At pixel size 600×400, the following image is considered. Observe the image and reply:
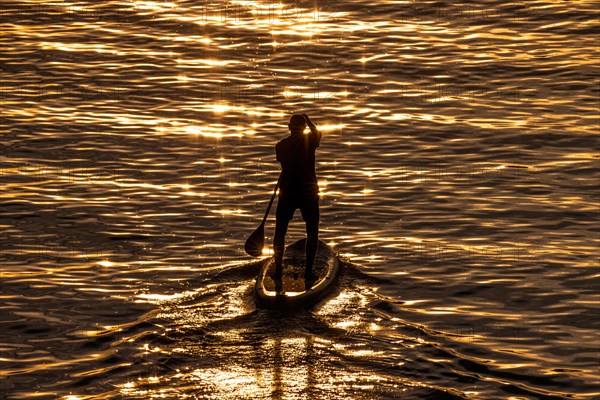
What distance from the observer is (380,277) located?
21.9 m

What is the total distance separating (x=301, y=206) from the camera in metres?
21.1

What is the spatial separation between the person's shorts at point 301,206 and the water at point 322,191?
1194mm

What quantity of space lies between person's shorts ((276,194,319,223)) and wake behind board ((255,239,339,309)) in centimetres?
83

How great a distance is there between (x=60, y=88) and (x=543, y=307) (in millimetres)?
16046

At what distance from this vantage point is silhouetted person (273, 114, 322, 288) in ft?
68.0

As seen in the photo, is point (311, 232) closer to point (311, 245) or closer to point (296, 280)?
point (311, 245)

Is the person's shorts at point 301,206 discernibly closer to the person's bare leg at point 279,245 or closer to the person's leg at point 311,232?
the person's leg at point 311,232

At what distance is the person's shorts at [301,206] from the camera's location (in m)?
21.0

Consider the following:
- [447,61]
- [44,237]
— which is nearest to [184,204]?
[44,237]

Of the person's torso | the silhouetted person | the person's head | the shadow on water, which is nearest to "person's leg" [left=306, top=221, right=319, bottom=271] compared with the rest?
the silhouetted person

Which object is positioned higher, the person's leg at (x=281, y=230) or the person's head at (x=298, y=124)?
the person's head at (x=298, y=124)

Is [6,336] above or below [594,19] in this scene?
below

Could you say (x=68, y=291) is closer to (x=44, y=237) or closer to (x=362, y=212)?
(x=44, y=237)

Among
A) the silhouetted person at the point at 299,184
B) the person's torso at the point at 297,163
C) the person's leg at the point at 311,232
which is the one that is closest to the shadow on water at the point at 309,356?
the person's leg at the point at 311,232
